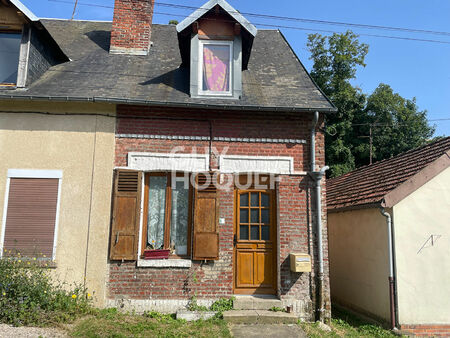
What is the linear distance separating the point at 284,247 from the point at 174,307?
2469 millimetres

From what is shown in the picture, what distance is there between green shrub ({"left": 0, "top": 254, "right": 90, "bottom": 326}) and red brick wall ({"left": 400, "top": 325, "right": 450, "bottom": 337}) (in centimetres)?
595

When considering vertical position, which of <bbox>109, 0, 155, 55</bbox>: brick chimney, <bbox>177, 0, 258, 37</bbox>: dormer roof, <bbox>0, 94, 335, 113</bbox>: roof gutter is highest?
<bbox>109, 0, 155, 55</bbox>: brick chimney

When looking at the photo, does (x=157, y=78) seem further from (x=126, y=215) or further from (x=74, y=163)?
(x=126, y=215)

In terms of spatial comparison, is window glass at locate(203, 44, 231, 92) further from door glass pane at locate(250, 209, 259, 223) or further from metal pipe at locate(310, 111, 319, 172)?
door glass pane at locate(250, 209, 259, 223)

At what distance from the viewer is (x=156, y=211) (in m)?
7.03

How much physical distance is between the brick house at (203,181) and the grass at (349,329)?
0.37 m

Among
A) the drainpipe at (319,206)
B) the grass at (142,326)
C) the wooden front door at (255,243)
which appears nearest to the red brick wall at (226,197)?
the drainpipe at (319,206)

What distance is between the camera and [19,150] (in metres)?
6.85

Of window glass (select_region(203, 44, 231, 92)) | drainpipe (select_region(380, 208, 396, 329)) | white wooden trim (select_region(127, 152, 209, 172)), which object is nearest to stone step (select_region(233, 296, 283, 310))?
drainpipe (select_region(380, 208, 396, 329))

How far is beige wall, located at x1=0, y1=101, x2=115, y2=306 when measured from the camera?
657cm

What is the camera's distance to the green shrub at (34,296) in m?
5.55

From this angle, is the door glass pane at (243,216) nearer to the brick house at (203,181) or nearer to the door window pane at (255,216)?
the brick house at (203,181)

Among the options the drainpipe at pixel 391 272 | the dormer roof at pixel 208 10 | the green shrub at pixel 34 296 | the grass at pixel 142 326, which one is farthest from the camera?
the dormer roof at pixel 208 10

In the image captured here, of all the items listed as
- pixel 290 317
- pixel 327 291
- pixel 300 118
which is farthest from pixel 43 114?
pixel 327 291
